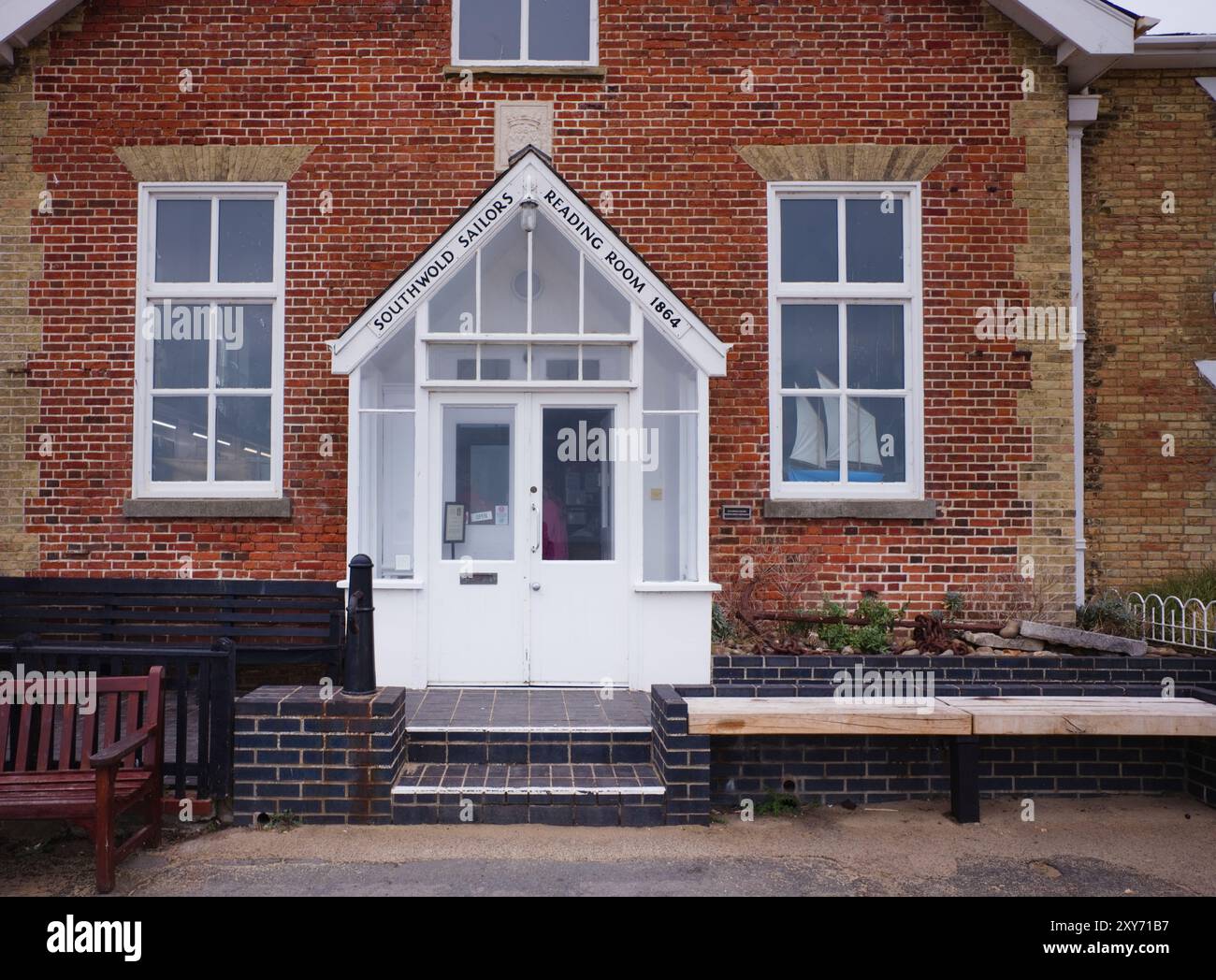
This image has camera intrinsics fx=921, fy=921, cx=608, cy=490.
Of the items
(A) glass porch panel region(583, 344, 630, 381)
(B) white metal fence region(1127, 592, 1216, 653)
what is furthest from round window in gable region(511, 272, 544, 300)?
(B) white metal fence region(1127, 592, 1216, 653)

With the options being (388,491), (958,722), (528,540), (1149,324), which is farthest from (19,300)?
(1149,324)

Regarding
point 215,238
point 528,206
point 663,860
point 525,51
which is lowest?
point 663,860

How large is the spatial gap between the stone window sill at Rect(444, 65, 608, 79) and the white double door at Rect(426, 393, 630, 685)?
3.05 m

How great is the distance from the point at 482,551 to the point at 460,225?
2550 millimetres

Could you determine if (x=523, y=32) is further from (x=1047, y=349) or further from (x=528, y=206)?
(x=1047, y=349)

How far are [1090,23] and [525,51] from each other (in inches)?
193

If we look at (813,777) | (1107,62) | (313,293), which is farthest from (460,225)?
(1107,62)

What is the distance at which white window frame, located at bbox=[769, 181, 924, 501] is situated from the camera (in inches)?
323

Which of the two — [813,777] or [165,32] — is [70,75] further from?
[813,777]

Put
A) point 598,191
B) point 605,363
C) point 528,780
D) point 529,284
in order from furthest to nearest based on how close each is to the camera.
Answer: point 598,191 < point 605,363 < point 529,284 < point 528,780

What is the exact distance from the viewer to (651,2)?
835 cm

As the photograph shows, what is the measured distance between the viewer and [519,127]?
825cm

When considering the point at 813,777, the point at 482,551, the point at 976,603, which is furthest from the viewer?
the point at 976,603

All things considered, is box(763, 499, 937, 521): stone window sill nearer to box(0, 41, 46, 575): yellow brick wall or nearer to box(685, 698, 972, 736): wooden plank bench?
box(685, 698, 972, 736): wooden plank bench
